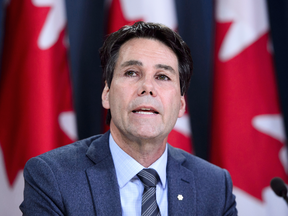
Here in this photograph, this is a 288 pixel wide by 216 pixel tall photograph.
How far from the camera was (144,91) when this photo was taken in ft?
4.60

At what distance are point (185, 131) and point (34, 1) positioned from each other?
4.46 ft

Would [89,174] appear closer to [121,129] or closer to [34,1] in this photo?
[121,129]

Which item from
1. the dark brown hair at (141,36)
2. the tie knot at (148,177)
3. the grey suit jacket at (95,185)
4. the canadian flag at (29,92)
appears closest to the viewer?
the grey suit jacket at (95,185)

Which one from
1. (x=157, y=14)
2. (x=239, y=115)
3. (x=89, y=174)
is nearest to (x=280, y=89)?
Answer: (x=239, y=115)

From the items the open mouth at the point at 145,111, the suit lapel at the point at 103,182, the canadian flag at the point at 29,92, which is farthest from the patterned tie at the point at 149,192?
the canadian flag at the point at 29,92

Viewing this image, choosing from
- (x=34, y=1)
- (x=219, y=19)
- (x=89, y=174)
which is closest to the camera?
(x=89, y=174)

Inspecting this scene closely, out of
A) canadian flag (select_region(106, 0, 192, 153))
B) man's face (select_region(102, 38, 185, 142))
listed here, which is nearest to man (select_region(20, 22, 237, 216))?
man's face (select_region(102, 38, 185, 142))

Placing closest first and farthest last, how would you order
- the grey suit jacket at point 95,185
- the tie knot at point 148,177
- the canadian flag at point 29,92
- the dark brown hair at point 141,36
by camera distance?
1. the grey suit jacket at point 95,185
2. the tie knot at point 148,177
3. the dark brown hair at point 141,36
4. the canadian flag at point 29,92

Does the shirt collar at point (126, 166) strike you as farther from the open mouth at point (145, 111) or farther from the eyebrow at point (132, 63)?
the eyebrow at point (132, 63)

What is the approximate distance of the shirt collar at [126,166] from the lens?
1.45 metres

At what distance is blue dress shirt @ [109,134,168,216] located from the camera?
1406 mm

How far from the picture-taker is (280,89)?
2.19 metres

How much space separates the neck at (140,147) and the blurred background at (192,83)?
635 mm

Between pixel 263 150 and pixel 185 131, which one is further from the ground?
pixel 185 131
